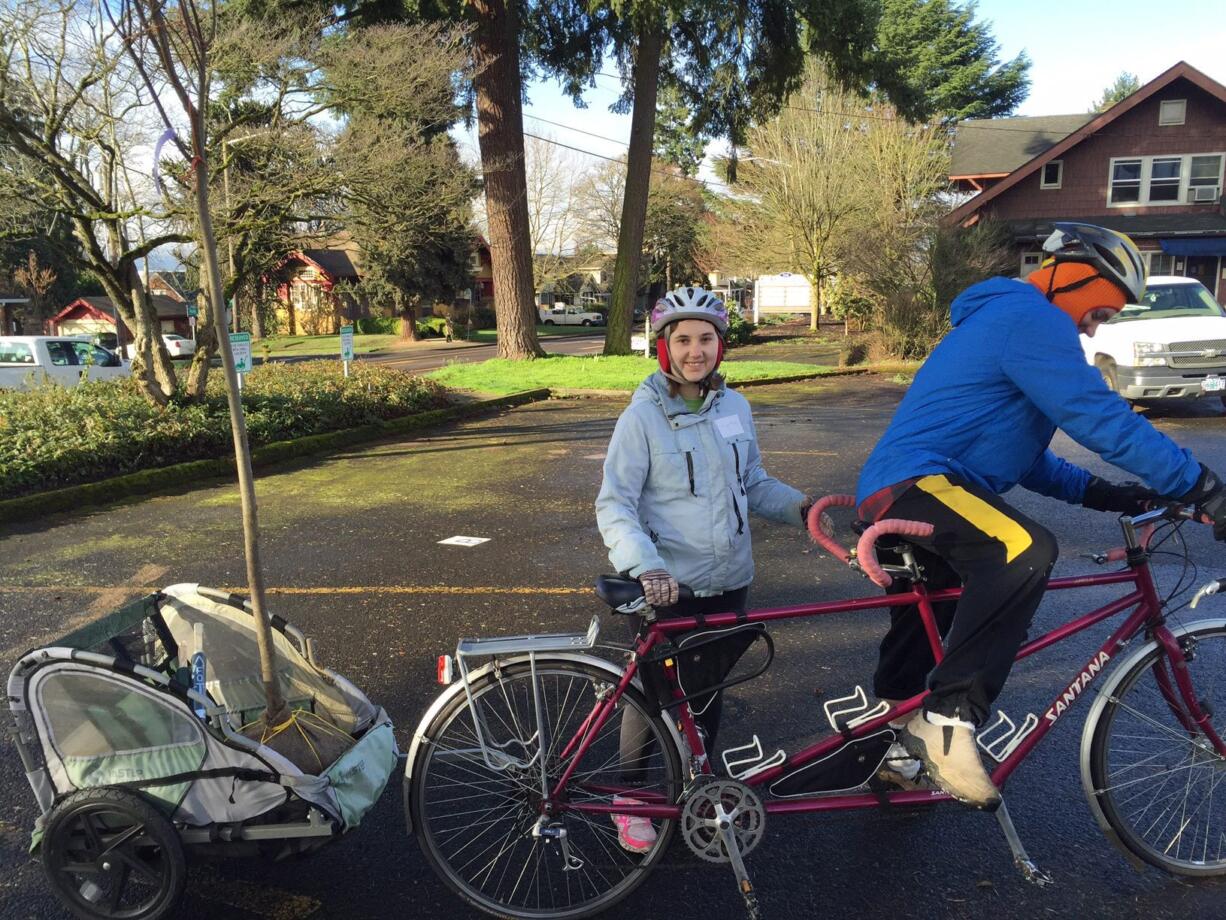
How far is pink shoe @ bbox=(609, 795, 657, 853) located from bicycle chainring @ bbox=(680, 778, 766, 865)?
13 centimetres

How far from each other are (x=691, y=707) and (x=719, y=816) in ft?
1.07

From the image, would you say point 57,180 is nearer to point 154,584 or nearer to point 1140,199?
point 154,584

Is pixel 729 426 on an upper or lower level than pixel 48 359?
upper

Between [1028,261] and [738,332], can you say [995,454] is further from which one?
[1028,261]

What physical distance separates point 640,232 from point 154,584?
64.4 ft

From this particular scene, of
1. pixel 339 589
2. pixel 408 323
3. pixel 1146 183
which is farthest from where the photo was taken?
pixel 408 323

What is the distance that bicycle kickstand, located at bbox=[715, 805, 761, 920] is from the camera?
2463 millimetres

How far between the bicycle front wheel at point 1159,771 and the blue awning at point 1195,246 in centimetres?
3155

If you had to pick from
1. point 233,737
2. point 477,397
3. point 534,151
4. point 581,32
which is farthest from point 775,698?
point 534,151

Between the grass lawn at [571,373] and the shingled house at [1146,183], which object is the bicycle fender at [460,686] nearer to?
the grass lawn at [571,373]

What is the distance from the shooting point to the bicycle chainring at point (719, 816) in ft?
8.49

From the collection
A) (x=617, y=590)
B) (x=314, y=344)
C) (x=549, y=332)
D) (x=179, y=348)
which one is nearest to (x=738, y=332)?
(x=549, y=332)

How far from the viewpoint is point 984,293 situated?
269 centimetres

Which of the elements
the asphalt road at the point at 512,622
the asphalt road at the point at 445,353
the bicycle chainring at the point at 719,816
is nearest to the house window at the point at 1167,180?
the asphalt road at the point at 445,353
